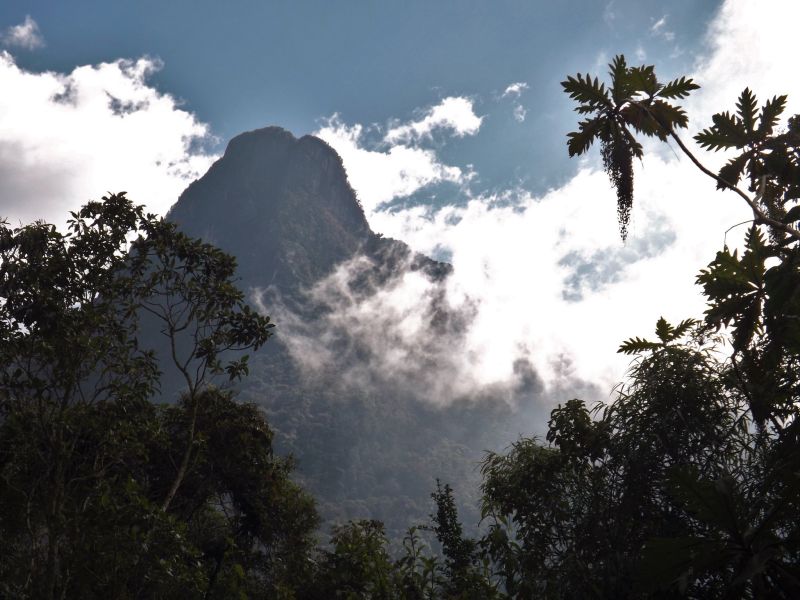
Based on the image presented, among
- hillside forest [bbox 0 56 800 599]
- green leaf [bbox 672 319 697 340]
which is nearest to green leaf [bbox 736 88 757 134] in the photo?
hillside forest [bbox 0 56 800 599]

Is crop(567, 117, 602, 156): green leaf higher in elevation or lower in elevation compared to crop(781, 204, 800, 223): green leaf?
higher

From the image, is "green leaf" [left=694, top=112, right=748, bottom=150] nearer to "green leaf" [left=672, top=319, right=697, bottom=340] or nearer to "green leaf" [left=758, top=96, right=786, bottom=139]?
"green leaf" [left=758, top=96, right=786, bottom=139]

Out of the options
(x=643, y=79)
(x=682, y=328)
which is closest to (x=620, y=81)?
(x=643, y=79)

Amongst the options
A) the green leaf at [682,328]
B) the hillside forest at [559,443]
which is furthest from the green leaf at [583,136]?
the green leaf at [682,328]

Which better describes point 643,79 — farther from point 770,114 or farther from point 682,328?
point 682,328

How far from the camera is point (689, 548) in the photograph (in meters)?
2.70

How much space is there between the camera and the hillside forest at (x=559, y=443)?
3.53 m

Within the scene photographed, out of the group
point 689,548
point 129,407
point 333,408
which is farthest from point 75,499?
point 333,408

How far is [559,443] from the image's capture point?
868 centimetres

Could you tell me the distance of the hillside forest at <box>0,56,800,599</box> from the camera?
3527 millimetres

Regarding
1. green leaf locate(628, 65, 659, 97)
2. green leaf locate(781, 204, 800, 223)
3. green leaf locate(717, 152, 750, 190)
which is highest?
green leaf locate(628, 65, 659, 97)

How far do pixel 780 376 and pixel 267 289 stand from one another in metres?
196

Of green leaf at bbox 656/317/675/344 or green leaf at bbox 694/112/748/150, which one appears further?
green leaf at bbox 656/317/675/344

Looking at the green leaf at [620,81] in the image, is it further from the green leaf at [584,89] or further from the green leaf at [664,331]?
the green leaf at [664,331]
